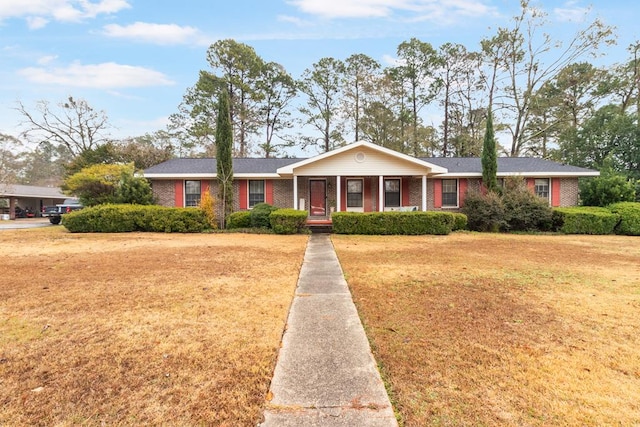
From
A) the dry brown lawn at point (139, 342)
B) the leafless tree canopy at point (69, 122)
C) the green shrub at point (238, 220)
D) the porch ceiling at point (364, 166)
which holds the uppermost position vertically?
the leafless tree canopy at point (69, 122)

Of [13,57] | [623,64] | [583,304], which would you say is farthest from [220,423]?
[623,64]

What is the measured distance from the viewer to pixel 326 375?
101 inches

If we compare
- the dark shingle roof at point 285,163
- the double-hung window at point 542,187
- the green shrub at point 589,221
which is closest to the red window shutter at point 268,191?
the dark shingle roof at point 285,163

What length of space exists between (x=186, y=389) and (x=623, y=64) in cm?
3598

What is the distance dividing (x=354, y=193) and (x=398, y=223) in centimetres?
457

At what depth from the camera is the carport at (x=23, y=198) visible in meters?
26.8

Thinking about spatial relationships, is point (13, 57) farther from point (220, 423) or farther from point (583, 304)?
point (583, 304)

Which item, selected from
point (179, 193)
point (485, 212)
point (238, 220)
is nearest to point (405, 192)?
point (485, 212)

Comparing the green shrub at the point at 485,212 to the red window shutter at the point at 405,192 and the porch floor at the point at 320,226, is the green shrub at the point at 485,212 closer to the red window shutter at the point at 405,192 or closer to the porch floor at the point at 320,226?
the red window shutter at the point at 405,192

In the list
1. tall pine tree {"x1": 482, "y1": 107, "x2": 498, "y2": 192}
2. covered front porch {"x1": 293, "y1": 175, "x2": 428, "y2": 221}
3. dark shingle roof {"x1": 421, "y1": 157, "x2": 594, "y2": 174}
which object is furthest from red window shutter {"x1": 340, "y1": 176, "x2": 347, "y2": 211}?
tall pine tree {"x1": 482, "y1": 107, "x2": 498, "y2": 192}

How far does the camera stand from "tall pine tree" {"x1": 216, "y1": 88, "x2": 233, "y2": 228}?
15.3 metres

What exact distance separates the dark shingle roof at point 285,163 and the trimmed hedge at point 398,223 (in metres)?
4.51

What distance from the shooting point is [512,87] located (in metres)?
26.3

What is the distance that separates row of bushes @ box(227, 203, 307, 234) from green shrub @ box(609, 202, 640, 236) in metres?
13.8
